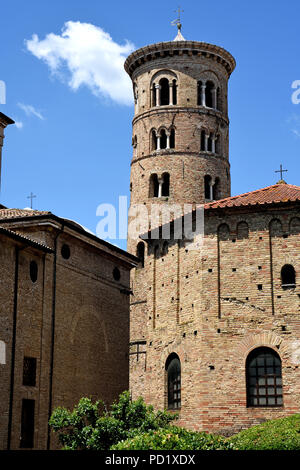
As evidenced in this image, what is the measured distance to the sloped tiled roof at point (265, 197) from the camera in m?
23.7

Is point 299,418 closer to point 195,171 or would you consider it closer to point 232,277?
point 232,277

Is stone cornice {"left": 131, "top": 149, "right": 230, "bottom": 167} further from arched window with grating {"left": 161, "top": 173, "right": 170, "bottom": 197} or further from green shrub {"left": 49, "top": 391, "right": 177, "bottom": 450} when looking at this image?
green shrub {"left": 49, "top": 391, "right": 177, "bottom": 450}

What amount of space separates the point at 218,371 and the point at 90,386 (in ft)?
22.1

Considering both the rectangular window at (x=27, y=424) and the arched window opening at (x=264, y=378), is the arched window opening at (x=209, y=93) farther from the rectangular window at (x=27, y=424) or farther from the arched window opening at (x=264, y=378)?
the rectangular window at (x=27, y=424)

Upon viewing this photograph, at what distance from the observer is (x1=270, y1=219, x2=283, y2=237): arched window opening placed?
2331 centimetres

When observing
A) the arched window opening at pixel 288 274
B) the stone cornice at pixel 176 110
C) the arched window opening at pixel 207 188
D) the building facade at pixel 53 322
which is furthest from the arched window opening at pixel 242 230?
the stone cornice at pixel 176 110

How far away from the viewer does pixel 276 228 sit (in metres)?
23.4

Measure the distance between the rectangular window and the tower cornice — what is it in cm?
2722

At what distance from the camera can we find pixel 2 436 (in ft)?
73.2

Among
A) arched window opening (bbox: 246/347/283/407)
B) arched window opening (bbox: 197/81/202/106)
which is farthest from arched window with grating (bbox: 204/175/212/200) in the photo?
arched window opening (bbox: 246/347/283/407)

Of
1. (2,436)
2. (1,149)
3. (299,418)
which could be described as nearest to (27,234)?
(1,149)

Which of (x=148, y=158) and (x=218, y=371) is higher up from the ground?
(x=148, y=158)
